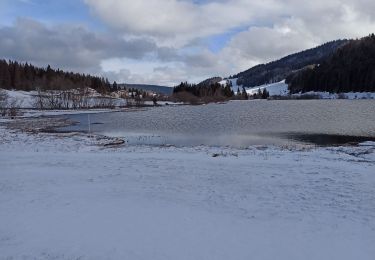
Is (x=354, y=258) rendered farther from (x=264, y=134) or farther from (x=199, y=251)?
(x=264, y=134)

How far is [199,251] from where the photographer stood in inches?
390

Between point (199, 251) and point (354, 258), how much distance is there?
3646mm

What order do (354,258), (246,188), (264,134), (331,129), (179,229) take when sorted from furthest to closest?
(331,129)
(264,134)
(246,188)
(179,229)
(354,258)

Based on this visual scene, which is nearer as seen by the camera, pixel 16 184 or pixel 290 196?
pixel 290 196

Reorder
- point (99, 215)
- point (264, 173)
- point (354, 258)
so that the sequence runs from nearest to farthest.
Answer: point (354, 258) < point (99, 215) < point (264, 173)

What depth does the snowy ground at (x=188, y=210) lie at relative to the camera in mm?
10070

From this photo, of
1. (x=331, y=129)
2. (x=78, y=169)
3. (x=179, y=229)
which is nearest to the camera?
(x=179, y=229)

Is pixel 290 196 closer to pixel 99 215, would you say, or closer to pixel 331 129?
pixel 99 215

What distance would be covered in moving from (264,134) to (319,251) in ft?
116

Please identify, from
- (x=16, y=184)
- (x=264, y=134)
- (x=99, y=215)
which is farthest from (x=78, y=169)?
(x=264, y=134)

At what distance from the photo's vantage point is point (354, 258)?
9.49 meters

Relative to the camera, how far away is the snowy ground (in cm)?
1007

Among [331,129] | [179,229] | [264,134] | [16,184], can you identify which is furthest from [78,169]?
[331,129]

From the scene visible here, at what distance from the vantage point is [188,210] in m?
13.1
